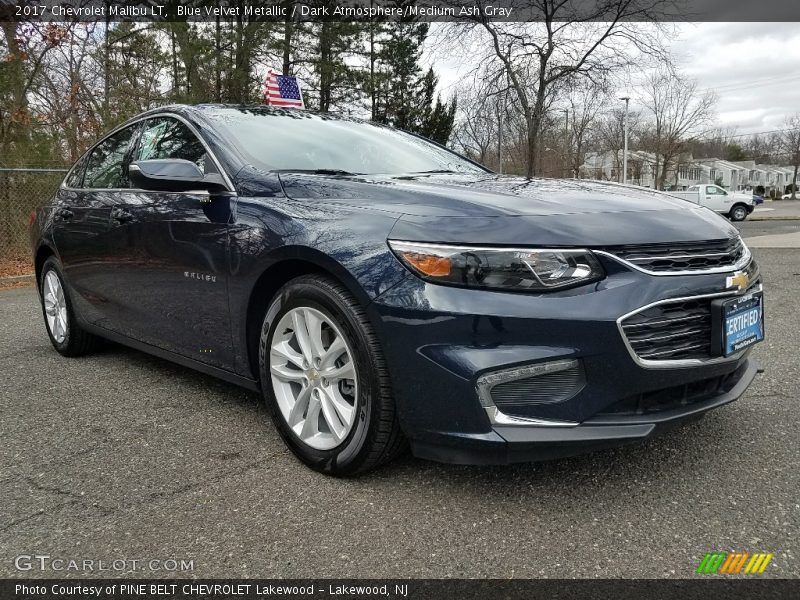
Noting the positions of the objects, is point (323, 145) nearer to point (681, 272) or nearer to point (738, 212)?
point (681, 272)

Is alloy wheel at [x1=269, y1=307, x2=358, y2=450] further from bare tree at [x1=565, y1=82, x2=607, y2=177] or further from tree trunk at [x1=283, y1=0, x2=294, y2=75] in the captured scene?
bare tree at [x1=565, y1=82, x2=607, y2=177]

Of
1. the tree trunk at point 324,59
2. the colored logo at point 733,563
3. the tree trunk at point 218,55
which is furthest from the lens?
the tree trunk at point 324,59

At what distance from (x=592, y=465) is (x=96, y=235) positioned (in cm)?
300

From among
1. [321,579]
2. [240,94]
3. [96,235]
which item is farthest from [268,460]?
[240,94]

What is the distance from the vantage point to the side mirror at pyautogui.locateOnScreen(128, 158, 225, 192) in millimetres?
2838

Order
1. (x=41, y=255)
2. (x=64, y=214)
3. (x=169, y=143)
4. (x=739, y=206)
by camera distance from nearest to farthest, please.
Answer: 1. (x=169, y=143)
2. (x=64, y=214)
3. (x=41, y=255)
4. (x=739, y=206)

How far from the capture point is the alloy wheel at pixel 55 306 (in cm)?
438

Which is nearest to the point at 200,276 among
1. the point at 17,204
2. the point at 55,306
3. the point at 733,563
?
the point at 55,306

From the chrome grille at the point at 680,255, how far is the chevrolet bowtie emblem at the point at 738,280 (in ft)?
0.14

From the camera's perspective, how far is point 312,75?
70.5 feet

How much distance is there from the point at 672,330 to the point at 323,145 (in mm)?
1912

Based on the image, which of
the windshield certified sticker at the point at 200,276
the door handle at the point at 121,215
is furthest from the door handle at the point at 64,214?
the windshield certified sticker at the point at 200,276

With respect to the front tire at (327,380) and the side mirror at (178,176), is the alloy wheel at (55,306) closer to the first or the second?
the side mirror at (178,176)

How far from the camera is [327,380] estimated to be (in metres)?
2.43
